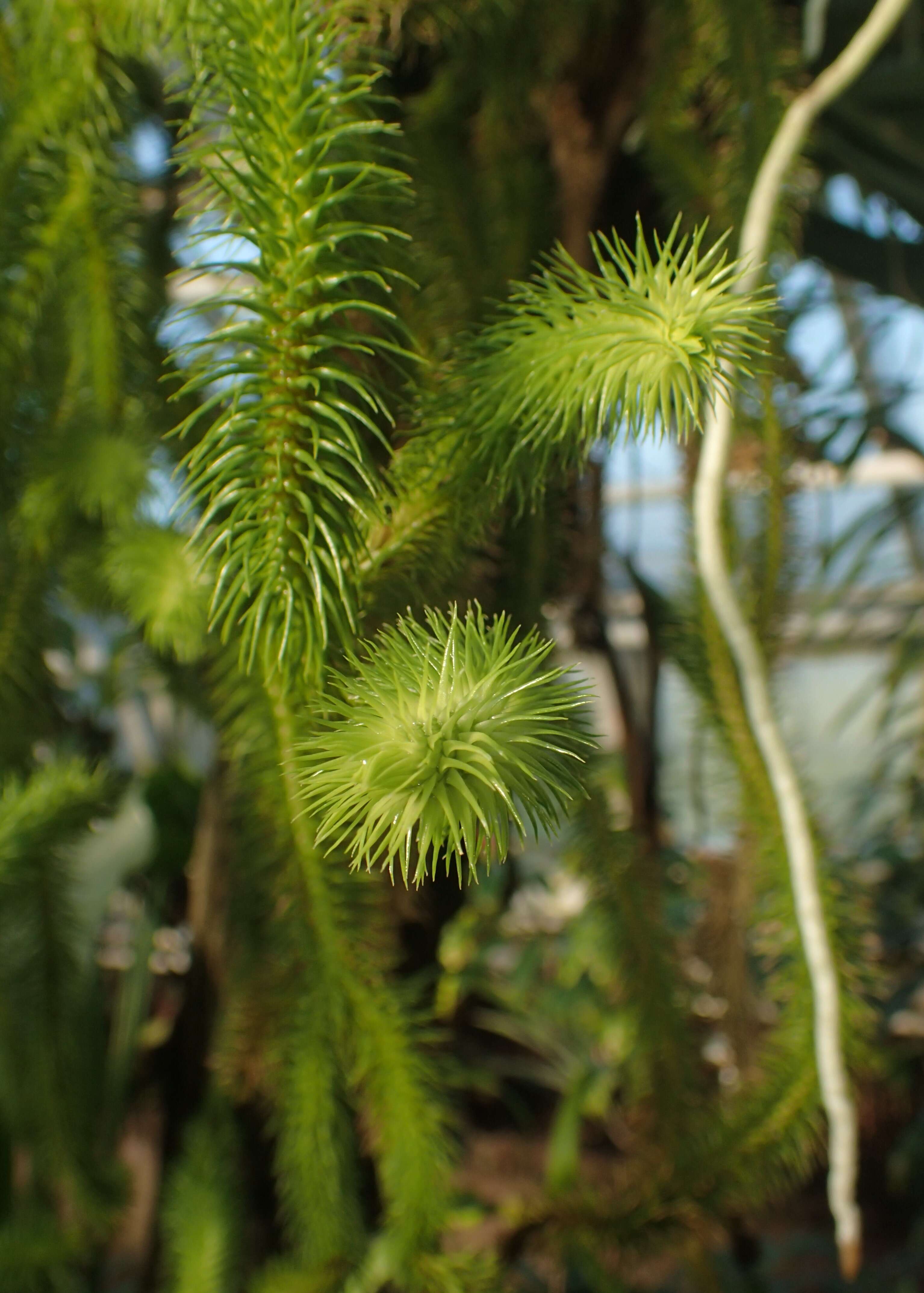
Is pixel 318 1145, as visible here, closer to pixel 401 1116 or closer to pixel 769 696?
pixel 401 1116

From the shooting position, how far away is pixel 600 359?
7.2 inches

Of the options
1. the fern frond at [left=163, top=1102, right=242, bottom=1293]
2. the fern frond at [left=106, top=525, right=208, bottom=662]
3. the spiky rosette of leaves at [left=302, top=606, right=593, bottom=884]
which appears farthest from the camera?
the fern frond at [left=163, top=1102, right=242, bottom=1293]

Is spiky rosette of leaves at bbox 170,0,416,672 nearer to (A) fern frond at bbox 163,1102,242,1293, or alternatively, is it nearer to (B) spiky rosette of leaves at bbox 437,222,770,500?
(B) spiky rosette of leaves at bbox 437,222,770,500

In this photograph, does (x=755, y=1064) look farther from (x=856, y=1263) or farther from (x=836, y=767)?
(x=836, y=767)

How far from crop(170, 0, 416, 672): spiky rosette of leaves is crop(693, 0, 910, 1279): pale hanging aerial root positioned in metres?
0.19

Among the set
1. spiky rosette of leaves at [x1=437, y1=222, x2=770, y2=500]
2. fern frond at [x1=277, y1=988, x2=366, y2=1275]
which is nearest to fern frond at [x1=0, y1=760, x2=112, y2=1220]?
fern frond at [x1=277, y1=988, x2=366, y2=1275]

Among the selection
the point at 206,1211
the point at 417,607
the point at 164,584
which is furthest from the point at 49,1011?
the point at 417,607

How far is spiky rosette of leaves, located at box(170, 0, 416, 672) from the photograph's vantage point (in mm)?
190

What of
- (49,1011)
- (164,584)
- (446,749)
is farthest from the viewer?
(49,1011)

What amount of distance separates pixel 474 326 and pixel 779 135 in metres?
0.22

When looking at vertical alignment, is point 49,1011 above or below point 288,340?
below

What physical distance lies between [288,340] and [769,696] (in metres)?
0.30

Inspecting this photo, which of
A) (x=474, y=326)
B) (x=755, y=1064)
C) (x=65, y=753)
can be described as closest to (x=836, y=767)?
(x=755, y=1064)

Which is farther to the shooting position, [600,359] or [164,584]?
[164,584]
